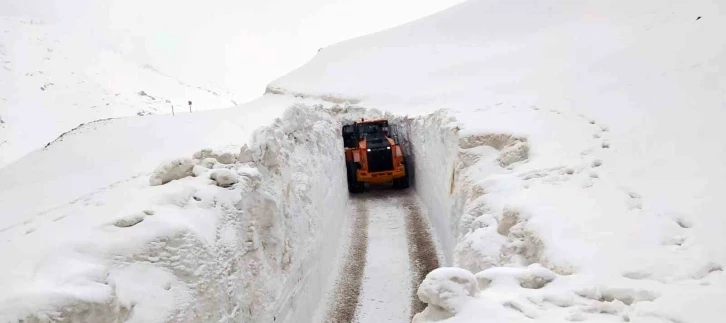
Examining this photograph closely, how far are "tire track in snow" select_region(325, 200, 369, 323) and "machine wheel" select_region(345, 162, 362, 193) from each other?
Result: 3654 millimetres

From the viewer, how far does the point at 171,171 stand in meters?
8.15

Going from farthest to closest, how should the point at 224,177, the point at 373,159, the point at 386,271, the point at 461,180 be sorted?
the point at 373,159
the point at 386,271
the point at 461,180
the point at 224,177

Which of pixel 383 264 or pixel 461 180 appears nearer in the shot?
pixel 461 180

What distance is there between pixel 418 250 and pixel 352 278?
8.04 feet

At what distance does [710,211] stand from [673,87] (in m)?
6.78

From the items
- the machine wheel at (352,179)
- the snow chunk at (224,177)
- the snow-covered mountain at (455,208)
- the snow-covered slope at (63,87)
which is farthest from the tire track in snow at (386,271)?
the snow-covered slope at (63,87)

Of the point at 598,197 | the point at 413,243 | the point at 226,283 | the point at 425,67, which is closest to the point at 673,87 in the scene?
the point at 598,197

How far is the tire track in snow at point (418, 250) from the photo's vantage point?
11641mm

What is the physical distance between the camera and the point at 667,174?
7863mm

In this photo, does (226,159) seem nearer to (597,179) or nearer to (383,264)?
(383,264)

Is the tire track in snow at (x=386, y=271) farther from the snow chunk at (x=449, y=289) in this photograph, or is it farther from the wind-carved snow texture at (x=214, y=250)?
the snow chunk at (x=449, y=289)

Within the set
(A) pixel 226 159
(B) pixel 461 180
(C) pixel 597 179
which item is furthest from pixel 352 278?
(C) pixel 597 179

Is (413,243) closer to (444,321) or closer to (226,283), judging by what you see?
(226,283)

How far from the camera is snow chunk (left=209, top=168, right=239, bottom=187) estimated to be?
8.06 metres
